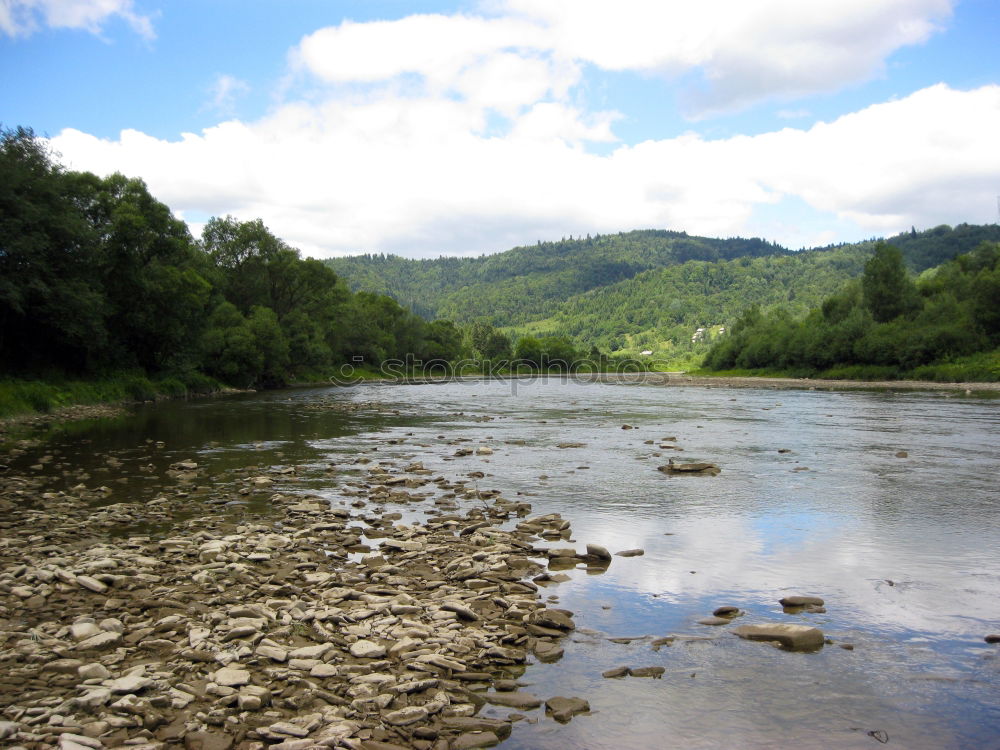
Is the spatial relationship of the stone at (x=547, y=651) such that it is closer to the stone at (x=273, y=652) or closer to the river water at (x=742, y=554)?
the river water at (x=742, y=554)

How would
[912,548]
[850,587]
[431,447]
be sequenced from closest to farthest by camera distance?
[850,587], [912,548], [431,447]

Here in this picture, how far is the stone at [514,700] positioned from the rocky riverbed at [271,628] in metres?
0.02

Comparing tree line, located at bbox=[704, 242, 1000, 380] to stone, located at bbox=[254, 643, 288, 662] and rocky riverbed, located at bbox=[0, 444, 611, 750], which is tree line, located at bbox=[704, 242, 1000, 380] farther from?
stone, located at bbox=[254, 643, 288, 662]

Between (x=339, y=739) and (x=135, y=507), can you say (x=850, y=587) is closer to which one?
(x=339, y=739)

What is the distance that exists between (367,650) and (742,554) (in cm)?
835

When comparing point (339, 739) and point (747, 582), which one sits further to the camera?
point (747, 582)

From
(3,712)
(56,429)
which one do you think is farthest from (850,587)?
(56,429)

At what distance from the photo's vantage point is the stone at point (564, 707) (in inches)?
290

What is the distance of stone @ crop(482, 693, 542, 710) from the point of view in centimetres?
759

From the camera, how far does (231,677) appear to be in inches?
300

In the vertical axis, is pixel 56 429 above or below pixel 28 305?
below

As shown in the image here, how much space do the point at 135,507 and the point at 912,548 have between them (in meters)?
17.6

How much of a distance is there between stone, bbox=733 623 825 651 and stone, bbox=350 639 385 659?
4968 millimetres

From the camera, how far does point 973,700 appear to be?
7773mm
